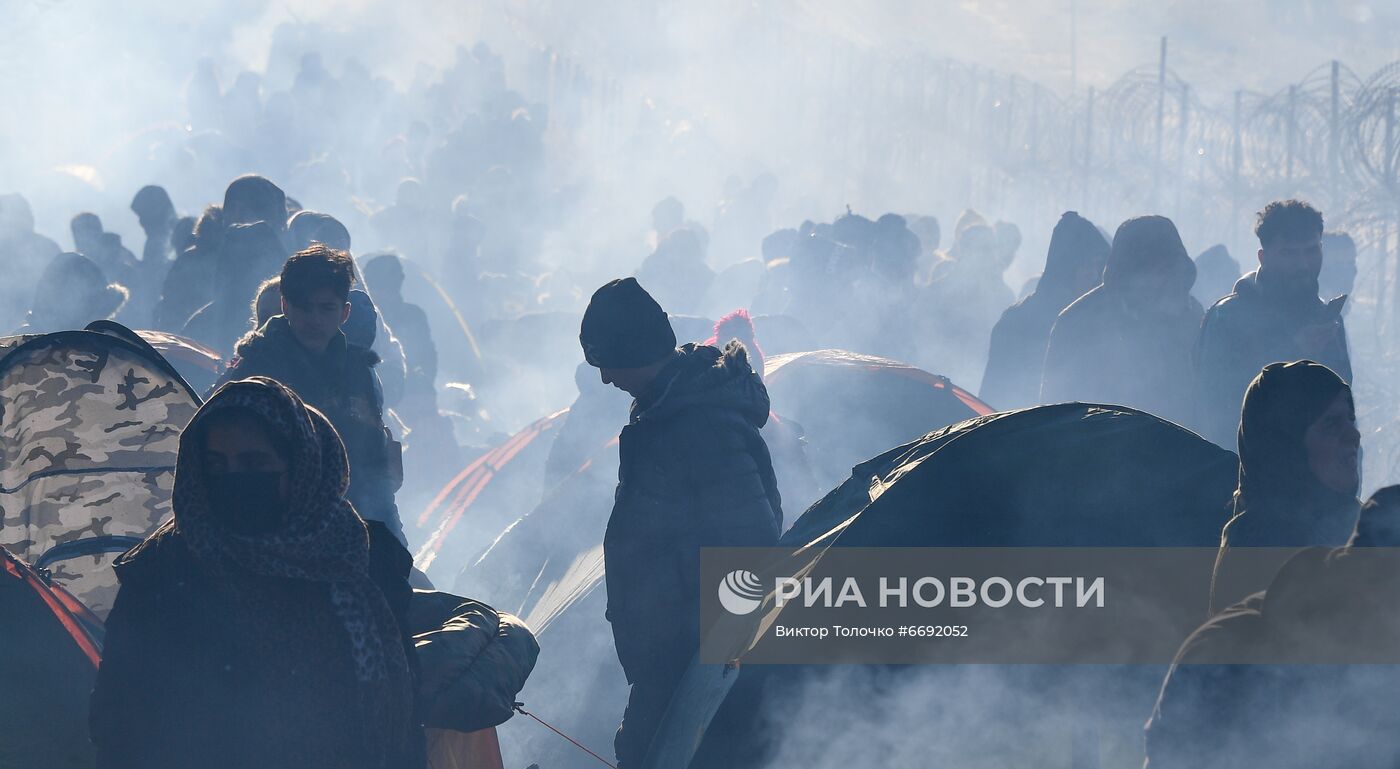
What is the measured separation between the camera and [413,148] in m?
25.5

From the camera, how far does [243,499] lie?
274 centimetres

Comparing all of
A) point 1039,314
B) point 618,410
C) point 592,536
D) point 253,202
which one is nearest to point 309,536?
point 592,536

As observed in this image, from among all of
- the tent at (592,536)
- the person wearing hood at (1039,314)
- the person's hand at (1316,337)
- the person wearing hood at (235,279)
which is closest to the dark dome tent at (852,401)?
the tent at (592,536)

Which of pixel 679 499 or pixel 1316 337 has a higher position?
pixel 1316 337

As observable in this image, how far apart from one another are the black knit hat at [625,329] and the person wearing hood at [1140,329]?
10.9 ft

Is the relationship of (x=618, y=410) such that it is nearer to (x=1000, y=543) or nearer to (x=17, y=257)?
(x=1000, y=543)

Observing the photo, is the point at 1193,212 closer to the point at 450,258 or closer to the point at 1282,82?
the point at 450,258

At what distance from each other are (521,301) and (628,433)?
15.4m

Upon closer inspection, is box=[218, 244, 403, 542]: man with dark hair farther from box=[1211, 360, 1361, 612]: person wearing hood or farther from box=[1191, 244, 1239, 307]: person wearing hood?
box=[1191, 244, 1239, 307]: person wearing hood

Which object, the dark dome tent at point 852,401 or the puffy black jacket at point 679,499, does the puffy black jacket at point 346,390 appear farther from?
the dark dome tent at point 852,401

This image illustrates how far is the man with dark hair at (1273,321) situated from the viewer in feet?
18.8

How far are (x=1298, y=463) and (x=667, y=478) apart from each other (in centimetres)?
175

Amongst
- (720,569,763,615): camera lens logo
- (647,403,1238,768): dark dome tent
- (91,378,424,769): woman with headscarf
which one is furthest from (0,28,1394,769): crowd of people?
(647,403,1238,768): dark dome tent

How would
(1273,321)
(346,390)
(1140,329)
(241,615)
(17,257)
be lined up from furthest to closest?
1. (17,257)
2. (1140,329)
3. (1273,321)
4. (346,390)
5. (241,615)
